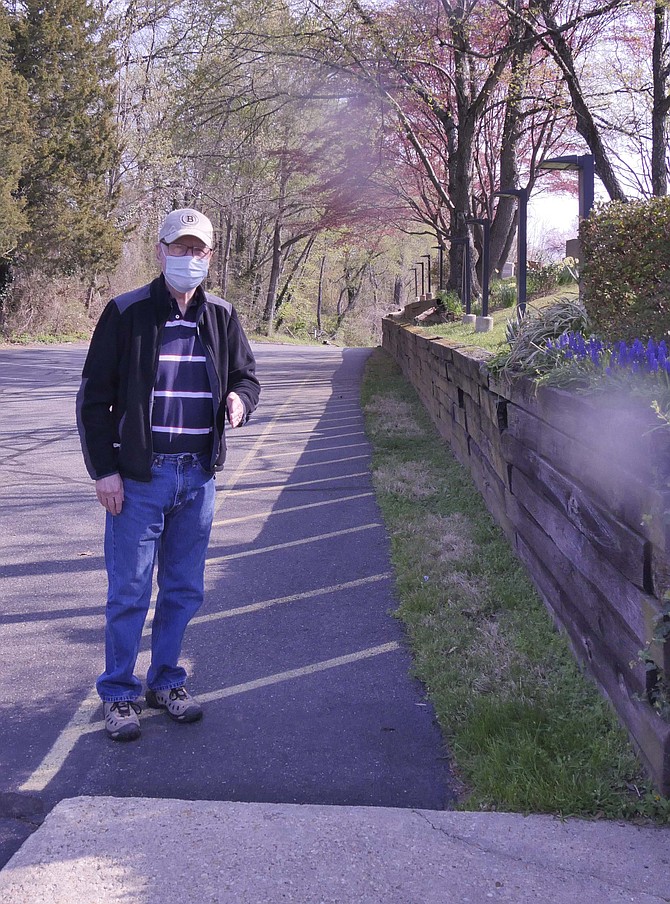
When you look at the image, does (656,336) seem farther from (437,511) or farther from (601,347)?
(437,511)

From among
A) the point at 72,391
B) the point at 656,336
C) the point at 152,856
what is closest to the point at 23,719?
the point at 152,856

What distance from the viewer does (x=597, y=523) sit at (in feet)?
11.1

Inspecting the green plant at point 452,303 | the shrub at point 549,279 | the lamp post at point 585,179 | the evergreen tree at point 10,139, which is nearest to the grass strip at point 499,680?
the lamp post at point 585,179

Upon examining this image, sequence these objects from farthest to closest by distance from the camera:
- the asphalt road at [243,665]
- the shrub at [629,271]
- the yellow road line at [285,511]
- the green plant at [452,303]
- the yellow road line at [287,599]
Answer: the green plant at [452,303]
the yellow road line at [285,511]
the shrub at [629,271]
the yellow road line at [287,599]
the asphalt road at [243,665]

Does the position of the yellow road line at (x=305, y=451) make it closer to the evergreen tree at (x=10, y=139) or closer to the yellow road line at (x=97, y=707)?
the yellow road line at (x=97, y=707)

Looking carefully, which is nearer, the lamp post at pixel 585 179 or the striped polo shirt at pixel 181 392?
the striped polo shirt at pixel 181 392

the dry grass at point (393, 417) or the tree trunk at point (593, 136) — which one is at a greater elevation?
the tree trunk at point (593, 136)

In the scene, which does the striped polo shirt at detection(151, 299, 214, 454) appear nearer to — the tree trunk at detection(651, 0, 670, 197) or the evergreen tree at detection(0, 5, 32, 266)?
the tree trunk at detection(651, 0, 670, 197)

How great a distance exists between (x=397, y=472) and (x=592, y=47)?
14074 millimetres

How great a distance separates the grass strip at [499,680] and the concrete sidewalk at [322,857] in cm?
16

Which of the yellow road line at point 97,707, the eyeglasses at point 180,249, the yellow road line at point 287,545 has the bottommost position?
the yellow road line at point 97,707

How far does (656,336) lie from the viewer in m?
5.00

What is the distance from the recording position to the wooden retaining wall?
283 cm

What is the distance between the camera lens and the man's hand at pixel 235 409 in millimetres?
3567
